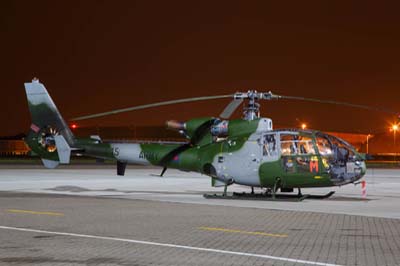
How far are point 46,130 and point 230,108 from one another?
29.0ft

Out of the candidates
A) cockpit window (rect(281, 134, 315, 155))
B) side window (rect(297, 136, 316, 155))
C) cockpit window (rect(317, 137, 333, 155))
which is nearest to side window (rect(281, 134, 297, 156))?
cockpit window (rect(281, 134, 315, 155))

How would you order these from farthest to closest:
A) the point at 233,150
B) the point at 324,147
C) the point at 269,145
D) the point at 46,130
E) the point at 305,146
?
the point at 46,130 < the point at 233,150 < the point at 269,145 < the point at 305,146 < the point at 324,147

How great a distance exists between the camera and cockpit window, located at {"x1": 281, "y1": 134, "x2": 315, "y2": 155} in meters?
22.4

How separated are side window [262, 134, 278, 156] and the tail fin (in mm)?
8708

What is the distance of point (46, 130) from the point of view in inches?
1096

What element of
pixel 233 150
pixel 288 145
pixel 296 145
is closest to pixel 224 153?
pixel 233 150

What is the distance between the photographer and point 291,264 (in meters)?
10.6

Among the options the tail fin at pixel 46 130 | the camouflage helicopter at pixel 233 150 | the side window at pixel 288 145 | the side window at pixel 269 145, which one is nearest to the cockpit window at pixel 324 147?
the camouflage helicopter at pixel 233 150

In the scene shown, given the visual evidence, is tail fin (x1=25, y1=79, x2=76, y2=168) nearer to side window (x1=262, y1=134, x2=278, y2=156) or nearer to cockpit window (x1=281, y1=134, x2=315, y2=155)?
Answer: side window (x1=262, y1=134, x2=278, y2=156)

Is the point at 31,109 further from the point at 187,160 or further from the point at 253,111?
the point at 253,111

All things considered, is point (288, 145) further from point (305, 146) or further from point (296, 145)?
point (305, 146)

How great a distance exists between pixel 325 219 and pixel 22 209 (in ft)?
29.1

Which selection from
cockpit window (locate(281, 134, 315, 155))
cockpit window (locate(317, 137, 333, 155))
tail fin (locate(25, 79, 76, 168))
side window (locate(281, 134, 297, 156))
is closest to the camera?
cockpit window (locate(317, 137, 333, 155))

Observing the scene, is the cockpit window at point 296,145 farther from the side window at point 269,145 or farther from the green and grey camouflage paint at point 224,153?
the side window at point 269,145
